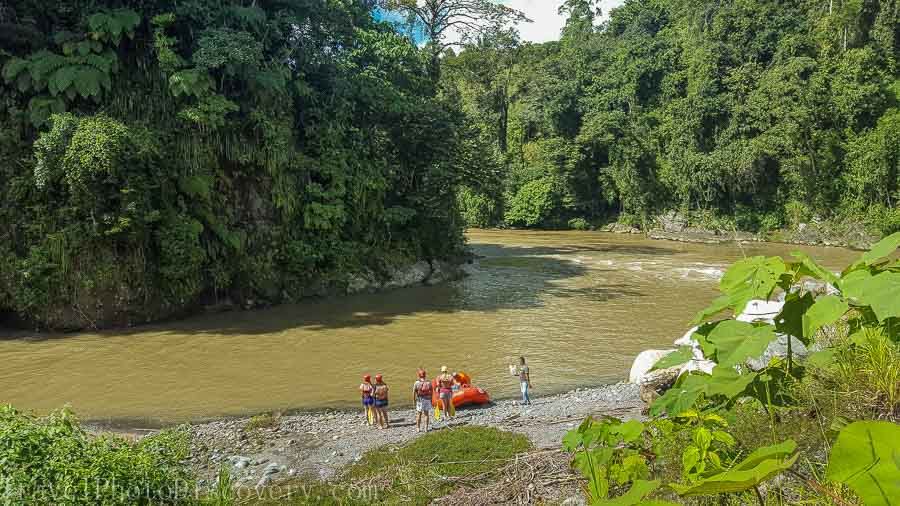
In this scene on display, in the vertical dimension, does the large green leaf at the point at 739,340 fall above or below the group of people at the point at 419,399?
above

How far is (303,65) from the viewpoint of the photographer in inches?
764

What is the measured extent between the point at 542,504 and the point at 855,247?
35375 mm

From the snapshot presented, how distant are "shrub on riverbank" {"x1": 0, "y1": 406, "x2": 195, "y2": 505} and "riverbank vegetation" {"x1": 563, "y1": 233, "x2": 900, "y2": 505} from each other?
3012mm

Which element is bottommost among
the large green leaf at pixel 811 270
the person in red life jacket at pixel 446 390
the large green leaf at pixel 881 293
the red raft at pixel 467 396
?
the red raft at pixel 467 396

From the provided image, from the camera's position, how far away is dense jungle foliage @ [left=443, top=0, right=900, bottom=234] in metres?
33.0

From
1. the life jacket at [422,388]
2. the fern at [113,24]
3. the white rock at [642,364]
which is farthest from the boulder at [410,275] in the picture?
the life jacket at [422,388]

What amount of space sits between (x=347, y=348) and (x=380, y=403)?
15.5ft

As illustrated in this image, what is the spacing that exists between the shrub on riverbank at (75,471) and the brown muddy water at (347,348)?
18.4 ft

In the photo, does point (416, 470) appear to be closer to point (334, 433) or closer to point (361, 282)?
point (334, 433)

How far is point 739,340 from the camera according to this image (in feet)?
6.09

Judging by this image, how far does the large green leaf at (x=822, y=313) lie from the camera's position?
70.0 inches

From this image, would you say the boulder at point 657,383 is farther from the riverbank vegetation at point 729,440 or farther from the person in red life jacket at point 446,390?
the riverbank vegetation at point 729,440

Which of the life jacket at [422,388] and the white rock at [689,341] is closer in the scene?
the white rock at [689,341]

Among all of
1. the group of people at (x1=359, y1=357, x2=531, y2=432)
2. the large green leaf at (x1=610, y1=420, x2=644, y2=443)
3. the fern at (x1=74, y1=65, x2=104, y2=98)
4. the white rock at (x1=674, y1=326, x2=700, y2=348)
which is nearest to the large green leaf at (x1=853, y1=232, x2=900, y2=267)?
the white rock at (x1=674, y1=326, x2=700, y2=348)
